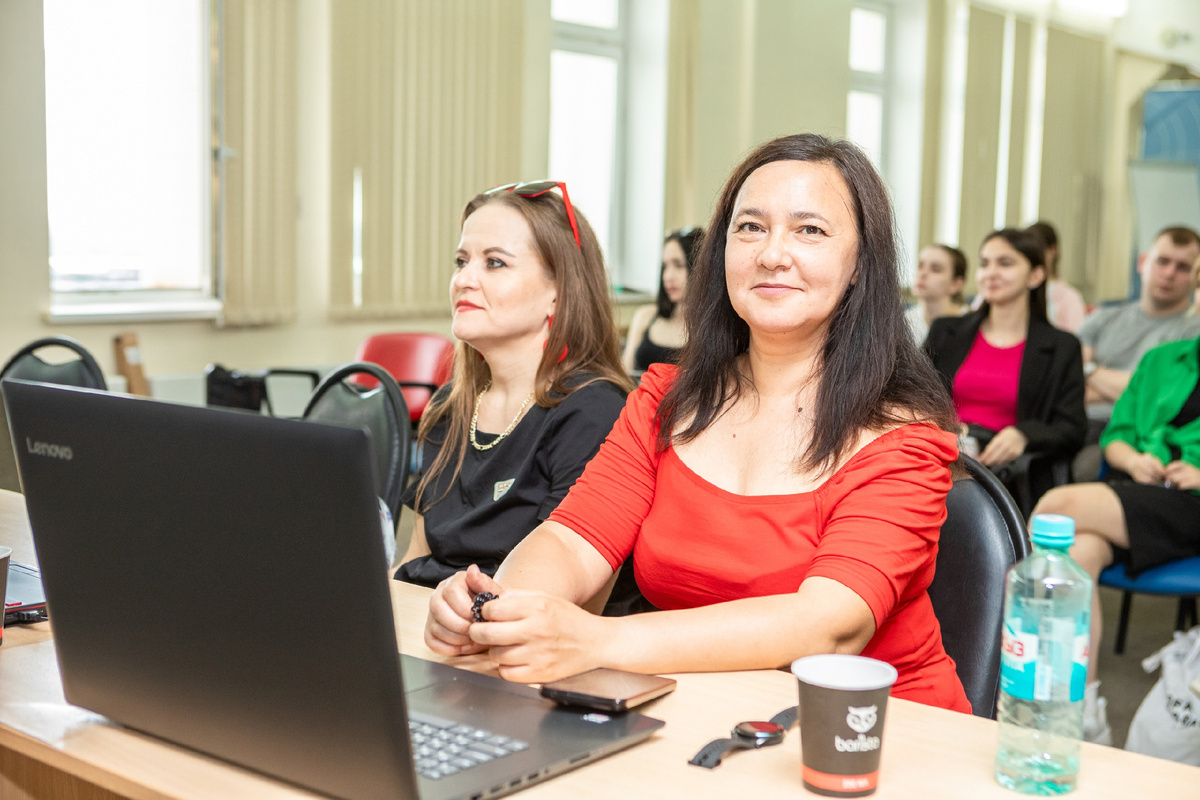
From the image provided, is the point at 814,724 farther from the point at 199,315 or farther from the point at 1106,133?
the point at 1106,133

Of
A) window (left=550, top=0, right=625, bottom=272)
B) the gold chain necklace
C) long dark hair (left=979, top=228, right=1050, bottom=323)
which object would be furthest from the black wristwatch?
window (left=550, top=0, right=625, bottom=272)

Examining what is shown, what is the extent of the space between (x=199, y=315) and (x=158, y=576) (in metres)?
4.04

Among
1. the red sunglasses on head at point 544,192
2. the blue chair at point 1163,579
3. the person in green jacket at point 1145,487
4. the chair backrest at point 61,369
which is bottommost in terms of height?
the blue chair at point 1163,579

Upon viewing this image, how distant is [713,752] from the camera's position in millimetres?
939

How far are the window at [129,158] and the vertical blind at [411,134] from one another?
586 mm

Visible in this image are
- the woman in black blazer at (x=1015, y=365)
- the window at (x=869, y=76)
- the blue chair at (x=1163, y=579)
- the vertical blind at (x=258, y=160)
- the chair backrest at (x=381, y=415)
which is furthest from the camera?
the window at (x=869, y=76)

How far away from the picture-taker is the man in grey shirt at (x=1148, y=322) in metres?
4.12

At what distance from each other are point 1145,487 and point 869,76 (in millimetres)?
5902

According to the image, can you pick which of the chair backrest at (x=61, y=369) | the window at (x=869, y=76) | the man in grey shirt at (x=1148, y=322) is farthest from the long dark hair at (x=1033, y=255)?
the window at (x=869, y=76)

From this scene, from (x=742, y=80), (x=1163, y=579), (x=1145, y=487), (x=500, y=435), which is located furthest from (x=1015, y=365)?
(x=742, y=80)

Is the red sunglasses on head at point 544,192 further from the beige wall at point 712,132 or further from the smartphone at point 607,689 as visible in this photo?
the smartphone at point 607,689

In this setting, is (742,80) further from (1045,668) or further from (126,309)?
(1045,668)

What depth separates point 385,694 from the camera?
0.75m

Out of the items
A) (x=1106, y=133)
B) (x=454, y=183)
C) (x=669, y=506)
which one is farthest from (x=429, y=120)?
(x=1106, y=133)
